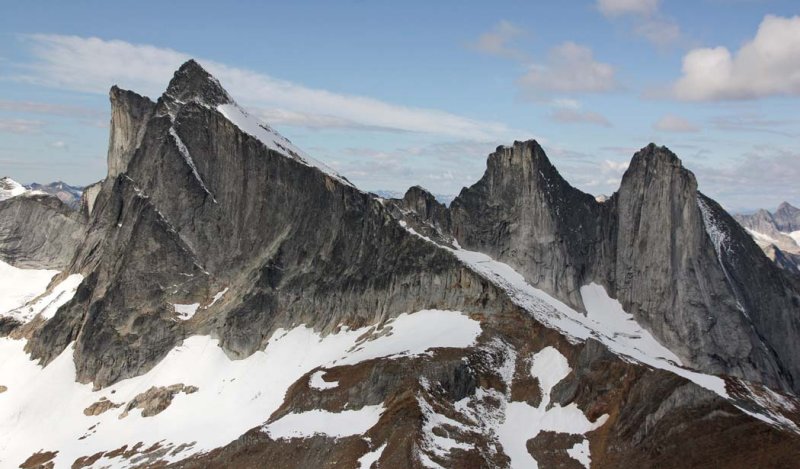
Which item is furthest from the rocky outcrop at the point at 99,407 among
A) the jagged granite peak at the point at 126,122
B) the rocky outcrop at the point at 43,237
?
the rocky outcrop at the point at 43,237

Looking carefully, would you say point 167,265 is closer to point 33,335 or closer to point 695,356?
point 33,335

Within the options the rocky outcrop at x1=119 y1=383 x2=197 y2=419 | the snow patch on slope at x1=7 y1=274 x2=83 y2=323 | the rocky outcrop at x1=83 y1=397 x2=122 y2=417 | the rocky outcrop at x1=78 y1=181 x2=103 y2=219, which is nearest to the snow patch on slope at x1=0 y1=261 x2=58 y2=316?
the snow patch on slope at x1=7 y1=274 x2=83 y2=323

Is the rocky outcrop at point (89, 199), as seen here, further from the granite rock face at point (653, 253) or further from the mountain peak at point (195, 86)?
the granite rock face at point (653, 253)

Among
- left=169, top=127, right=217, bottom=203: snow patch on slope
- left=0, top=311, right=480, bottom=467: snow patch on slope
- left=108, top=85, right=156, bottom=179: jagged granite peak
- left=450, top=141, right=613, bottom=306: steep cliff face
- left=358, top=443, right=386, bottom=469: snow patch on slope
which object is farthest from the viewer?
left=108, top=85, right=156, bottom=179: jagged granite peak

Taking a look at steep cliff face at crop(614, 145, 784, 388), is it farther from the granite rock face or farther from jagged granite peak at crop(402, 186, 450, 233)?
jagged granite peak at crop(402, 186, 450, 233)

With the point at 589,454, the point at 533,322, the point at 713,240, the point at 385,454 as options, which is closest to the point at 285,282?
the point at 533,322

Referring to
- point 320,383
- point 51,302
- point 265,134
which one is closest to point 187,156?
point 265,134
